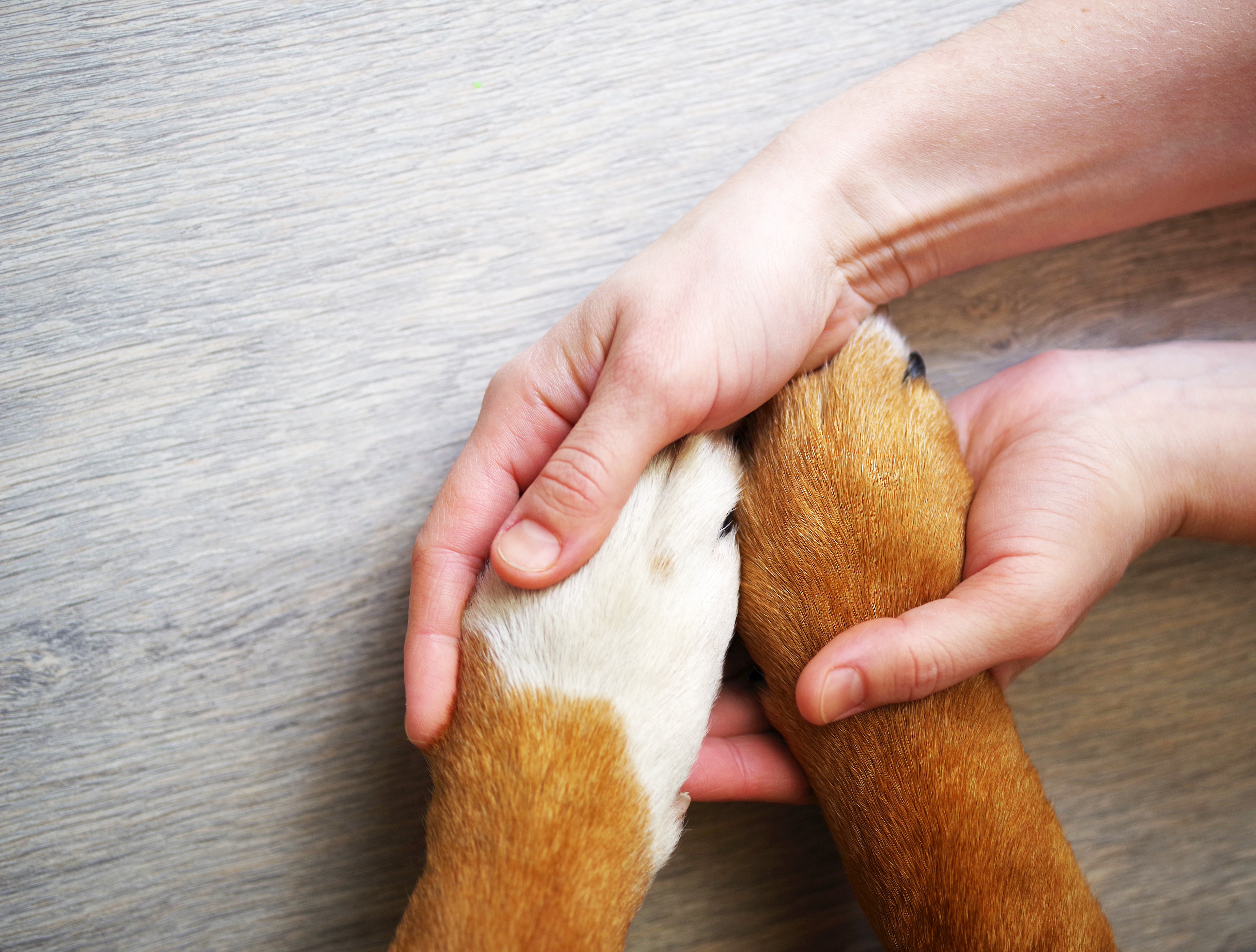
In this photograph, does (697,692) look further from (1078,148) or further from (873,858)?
(1078,148)

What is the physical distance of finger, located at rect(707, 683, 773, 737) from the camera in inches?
32.0

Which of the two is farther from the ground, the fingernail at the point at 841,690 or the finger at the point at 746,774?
the fingernail at the point at 841,690

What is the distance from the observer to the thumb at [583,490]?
623 millimetres

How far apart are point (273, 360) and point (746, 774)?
29.1 inches

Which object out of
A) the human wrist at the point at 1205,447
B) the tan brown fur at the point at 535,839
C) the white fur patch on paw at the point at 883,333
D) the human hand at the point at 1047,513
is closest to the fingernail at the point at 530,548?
the tan brown fur at the point at 535,839

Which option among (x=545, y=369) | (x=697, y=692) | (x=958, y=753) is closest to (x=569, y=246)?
(x=545, y=369)

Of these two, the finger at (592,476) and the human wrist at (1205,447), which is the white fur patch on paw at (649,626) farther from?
the human wrist at (1205,447)

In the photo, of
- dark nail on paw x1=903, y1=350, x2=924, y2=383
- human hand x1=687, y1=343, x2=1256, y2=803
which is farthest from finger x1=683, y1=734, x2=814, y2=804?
dark nail on paw x1=903, y1=350, x2=924, y2=383

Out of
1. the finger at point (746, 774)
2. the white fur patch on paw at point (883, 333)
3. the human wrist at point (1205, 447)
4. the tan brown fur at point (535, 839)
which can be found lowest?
the finger at point (746, 774)

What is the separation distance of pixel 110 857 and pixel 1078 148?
54.8 inches

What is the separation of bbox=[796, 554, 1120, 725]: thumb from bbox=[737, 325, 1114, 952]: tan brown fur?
0.03 m

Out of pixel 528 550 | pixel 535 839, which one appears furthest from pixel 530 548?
pixel 535 839

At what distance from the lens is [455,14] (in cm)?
89

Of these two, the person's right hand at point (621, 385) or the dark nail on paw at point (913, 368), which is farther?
the dark nail on paw at point (913, 368)
